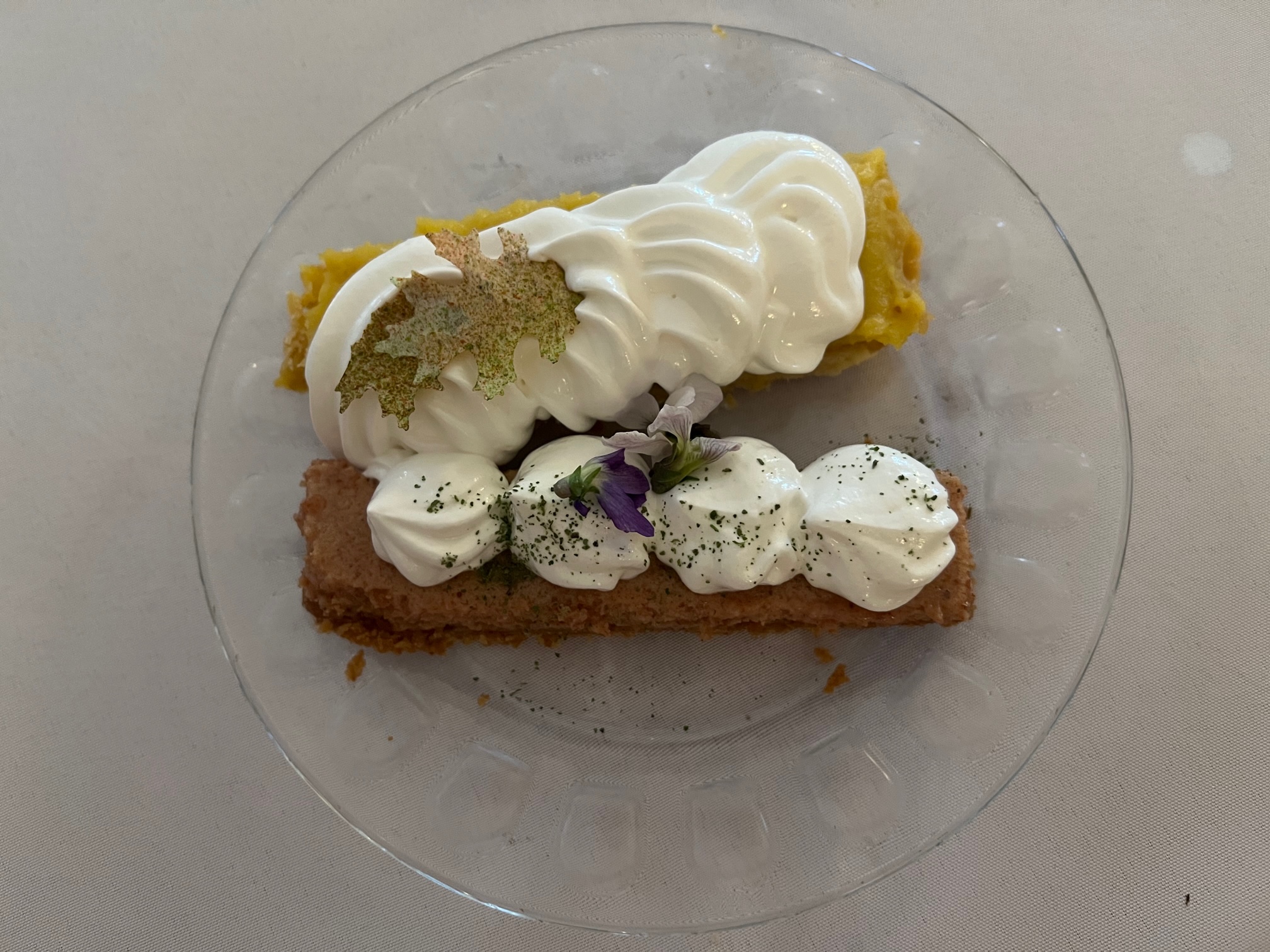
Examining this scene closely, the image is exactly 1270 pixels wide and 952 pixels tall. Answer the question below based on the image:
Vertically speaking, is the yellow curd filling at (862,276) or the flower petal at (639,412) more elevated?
the yellow curd filling at (862,276)

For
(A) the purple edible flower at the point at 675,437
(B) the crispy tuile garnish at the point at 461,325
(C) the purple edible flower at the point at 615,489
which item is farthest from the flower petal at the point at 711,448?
(B) the crispy tuile garnish at the point at 461,325

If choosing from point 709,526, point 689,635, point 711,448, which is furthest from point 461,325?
point 689,635

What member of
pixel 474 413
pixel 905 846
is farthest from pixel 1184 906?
pixel 474 413

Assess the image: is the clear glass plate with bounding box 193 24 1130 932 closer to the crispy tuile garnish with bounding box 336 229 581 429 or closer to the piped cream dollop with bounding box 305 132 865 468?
the piped cream dollop with bounding box 305 132 865 468

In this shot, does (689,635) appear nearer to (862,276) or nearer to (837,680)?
(837,680)

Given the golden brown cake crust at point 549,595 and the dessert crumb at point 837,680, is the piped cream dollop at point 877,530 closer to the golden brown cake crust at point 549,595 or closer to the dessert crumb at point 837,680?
the golden brown cake crust at point 549,595

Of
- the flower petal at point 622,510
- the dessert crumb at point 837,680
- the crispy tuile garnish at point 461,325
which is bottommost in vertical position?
the dessert crumb at point 837,680

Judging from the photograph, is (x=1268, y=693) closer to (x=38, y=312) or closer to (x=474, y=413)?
(x=474, y=413)

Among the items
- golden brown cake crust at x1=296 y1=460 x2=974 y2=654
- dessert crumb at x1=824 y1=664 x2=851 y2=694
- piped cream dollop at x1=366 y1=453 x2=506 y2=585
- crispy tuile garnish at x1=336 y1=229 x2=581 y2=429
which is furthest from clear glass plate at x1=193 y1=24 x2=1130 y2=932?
crispy tuile garnish at x1=336 y1=229 x2=581 y2=429
